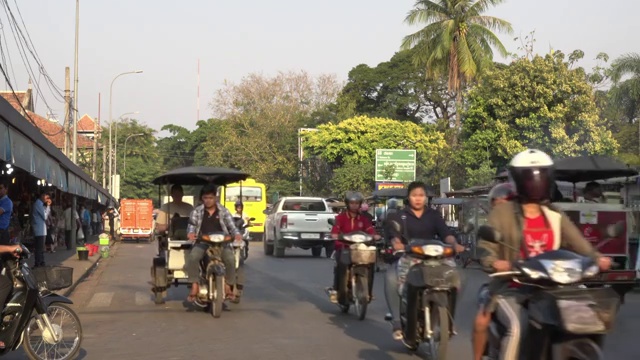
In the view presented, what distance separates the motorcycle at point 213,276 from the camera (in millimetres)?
12984

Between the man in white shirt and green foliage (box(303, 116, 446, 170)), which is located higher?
green foliage (box(303, 116, 446, 170))

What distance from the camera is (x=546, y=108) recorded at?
4038 centimetres

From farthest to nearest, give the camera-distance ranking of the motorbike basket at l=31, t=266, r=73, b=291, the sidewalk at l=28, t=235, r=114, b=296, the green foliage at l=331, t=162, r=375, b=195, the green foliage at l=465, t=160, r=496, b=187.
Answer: the green foliage at l=331, t=162, r=375, b=195 < the green foliage at l=465, t=160, r=496, b=187 < the sidewalk at l=28, t=235, r=114, b=296 < the motorbike basket at l=31, t=266, r=73, b=291

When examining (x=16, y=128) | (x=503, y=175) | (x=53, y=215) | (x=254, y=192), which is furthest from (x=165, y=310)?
(x=254, y=192)

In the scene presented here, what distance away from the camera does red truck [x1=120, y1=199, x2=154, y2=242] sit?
47009mm

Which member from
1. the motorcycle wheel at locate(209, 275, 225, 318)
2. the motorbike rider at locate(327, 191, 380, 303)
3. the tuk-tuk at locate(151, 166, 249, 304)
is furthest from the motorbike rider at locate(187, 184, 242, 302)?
the motorbike rider at locate(327, 191, 380, 303)

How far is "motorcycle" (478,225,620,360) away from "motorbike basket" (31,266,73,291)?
16.8 ft

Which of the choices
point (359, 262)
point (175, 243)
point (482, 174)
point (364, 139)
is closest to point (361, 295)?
point (359, 262)

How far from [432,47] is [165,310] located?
34916 mm

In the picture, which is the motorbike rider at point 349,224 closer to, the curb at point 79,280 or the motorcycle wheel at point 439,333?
the motorcycle wheel at point 439,333

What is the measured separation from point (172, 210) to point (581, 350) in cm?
1129

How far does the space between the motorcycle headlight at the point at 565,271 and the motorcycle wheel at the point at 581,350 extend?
0.34 metres

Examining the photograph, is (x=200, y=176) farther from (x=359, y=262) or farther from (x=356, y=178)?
(x=356, y=178)

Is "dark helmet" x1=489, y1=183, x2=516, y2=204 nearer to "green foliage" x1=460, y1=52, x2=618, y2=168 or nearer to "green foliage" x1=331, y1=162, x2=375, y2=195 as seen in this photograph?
"green foliage" x1=460, y1=52, x2=618, y2=168
